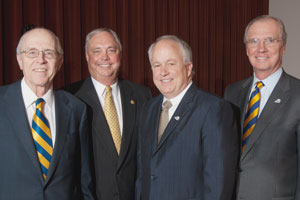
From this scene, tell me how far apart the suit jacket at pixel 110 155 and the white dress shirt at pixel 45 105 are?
46 centimetres

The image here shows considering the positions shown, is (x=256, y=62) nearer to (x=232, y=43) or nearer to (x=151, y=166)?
(x=151, y=166)

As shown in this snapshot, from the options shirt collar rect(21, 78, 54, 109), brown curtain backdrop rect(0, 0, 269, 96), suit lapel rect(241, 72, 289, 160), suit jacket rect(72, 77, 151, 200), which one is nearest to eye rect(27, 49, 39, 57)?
shirt collar rect(21, 78, 54, 109)

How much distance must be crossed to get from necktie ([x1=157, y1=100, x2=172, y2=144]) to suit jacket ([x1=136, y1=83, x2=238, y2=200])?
4.1 inches

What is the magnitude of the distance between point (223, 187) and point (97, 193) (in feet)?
3.11

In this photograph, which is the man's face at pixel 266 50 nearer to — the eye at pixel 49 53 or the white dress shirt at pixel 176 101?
the white dress shirt at pixel 176 101

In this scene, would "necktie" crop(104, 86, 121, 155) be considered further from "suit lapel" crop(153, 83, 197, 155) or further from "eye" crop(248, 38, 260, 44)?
"eye" crop(248, 38, 260, 44)

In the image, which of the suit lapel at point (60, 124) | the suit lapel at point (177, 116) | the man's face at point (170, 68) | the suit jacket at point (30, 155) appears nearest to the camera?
the suit jacket at point (30, 155)

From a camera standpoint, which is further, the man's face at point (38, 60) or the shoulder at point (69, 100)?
the shoulder at point (69, 100)

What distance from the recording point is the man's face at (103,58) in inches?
97.6

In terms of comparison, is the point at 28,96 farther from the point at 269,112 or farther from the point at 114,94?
the point at 269,112

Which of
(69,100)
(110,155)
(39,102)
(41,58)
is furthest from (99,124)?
(41,58)

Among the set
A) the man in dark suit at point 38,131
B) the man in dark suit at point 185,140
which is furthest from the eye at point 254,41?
the man in dark suit at point 38,131

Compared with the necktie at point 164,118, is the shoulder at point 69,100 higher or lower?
higher

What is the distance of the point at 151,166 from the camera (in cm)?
199
